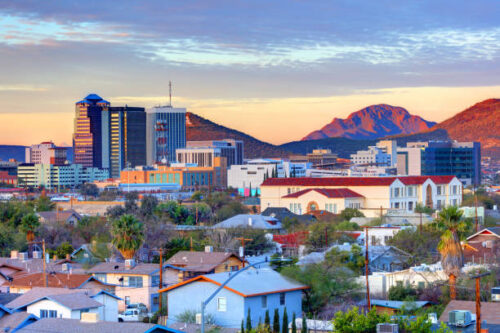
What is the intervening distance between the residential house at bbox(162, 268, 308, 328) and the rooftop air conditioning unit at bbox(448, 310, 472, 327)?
10757 mm

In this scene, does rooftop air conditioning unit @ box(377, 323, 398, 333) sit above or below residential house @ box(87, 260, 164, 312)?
above

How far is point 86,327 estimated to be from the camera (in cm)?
4016

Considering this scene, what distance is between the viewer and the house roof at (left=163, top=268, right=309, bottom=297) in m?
50.7

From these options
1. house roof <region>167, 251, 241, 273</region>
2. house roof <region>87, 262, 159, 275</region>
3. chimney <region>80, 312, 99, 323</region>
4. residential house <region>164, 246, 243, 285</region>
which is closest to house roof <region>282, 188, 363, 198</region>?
house roof <region>167, 251, 241, 273</region>

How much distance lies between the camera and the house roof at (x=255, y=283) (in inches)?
1996

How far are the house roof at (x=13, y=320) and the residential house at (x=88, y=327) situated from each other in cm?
71

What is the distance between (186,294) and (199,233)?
169ft

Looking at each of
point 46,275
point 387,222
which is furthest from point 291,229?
point 46,275

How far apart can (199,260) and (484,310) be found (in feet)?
93.7

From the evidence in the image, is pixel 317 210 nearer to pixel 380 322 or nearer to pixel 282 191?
pixel 282 191

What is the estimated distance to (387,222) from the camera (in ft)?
384

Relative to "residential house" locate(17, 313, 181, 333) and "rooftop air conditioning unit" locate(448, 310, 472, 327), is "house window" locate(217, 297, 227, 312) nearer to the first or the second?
"residential house" locate(17, 313, 181, 333)

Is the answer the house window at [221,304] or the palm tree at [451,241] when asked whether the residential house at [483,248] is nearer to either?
the palm tree at [451,241]

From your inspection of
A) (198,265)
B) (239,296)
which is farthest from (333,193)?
(239,296)
